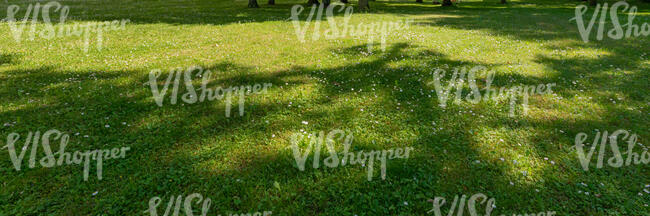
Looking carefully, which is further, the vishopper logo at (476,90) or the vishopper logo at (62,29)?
the vishopper logo at (62,29)

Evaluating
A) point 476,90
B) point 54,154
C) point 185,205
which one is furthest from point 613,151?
point 54,154

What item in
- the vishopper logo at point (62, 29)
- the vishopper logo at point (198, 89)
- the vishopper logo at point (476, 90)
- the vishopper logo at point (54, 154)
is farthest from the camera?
the vishopper logo at point (62, 29)

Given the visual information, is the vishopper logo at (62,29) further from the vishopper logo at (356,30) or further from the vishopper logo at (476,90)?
the vishopper logo at (476,90)

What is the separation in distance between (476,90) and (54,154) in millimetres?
10218

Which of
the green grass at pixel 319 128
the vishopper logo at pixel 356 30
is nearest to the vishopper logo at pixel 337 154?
the green grass at pixel 319 128

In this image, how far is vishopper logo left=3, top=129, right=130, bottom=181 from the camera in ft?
17.2

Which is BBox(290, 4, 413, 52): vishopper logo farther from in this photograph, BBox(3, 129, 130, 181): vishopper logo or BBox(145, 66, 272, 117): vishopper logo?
BBox(3, 129, 130, 181): vishopper logo

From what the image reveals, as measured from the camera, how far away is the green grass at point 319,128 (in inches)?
183

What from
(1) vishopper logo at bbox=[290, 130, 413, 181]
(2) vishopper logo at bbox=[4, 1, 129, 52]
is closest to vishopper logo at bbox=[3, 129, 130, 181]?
(1) vishopper logo at bbox=[290, 130, 413, 181]

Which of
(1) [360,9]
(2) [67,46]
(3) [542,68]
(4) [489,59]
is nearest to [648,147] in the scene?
(3) [542,68]

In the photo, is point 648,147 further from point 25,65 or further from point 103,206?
point 25,65

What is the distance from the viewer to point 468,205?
15.0 ft

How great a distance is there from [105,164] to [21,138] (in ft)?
7.62

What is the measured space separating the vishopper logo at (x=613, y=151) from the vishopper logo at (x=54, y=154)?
8739mm
